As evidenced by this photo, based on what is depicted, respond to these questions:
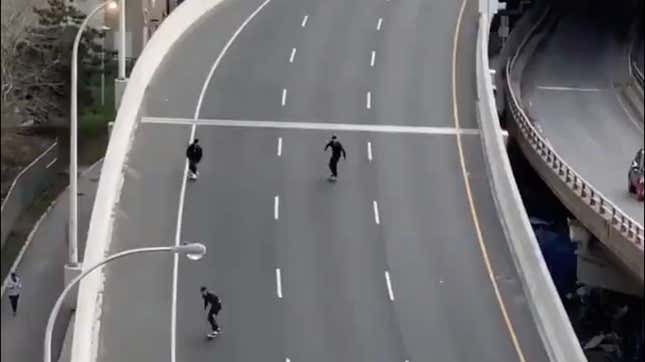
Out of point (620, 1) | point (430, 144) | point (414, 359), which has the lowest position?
point (414, 359)

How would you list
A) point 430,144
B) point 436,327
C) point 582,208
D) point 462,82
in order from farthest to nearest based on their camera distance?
point 462,82
point 430,144
point 436,327
point 582,208

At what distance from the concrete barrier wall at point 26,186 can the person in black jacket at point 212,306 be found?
4594 millimetres

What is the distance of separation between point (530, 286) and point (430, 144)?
10.0m

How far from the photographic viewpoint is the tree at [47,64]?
23.6m

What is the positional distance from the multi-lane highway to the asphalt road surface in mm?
4034

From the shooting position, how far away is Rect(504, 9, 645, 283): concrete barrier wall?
22.3m

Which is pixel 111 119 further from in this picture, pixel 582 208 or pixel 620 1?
pixel 620 1

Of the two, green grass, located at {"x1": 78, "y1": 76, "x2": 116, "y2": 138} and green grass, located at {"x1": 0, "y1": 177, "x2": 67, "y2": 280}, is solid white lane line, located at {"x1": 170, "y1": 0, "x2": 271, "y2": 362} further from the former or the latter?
green grass, located at {"x1": 0, "y1": 177, "x2": 67, "y2": 280}

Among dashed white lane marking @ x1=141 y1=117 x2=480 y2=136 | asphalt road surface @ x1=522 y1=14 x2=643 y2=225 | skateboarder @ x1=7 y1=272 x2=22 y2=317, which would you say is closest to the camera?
skateboarder @ x1=7 y1=272 x2=22 y2=317

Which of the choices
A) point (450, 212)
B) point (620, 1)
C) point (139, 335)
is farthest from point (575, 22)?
point (139, 335)

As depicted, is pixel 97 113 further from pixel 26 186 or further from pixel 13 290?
pixel 13 290

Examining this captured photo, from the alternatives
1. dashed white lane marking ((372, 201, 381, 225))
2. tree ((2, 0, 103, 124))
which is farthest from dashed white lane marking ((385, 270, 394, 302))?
tree ((2, 0, 103, 124))

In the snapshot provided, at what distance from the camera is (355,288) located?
114 ft

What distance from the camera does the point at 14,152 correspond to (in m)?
20.4
